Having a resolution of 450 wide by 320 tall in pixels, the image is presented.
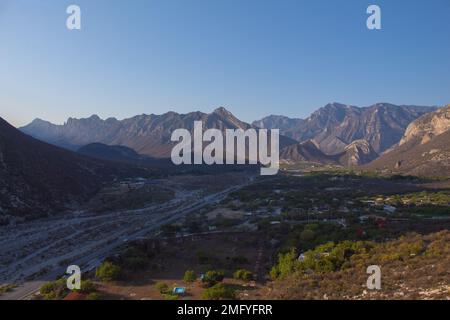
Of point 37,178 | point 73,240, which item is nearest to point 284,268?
point 73,240

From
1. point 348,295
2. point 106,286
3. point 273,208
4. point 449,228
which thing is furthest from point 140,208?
point 348,295

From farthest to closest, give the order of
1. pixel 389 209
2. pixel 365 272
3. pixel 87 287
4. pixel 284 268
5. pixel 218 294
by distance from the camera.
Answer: pixel 389 209
pixel 284 268
pixel 87 287
pixel 365 272
pixel 218 294

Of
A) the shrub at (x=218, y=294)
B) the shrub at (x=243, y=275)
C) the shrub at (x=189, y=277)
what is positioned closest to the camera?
the shrub at (x=218, y=294)

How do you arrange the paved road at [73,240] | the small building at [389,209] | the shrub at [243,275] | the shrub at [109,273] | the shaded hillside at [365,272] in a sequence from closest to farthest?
→ the shaded hillside at [365,272], the shrub at [243,275], the shrub at [109,273], the paved road at [73,240], the small building at [389,209]

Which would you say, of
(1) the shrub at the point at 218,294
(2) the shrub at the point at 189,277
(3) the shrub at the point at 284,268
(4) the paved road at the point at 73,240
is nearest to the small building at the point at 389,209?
(4) the paved road at the point at 73,240

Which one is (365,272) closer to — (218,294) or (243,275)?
(243,275)

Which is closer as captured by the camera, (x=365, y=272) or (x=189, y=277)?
(x=365, y=272)

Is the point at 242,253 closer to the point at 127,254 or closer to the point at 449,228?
the point at 127,254

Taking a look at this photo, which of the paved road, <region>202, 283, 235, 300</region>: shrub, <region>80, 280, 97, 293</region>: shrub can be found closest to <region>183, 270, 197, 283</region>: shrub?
<region>202, 283, 235, 300</region>: shrub

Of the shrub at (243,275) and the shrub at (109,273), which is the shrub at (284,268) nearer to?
the shrub at (243,275)
